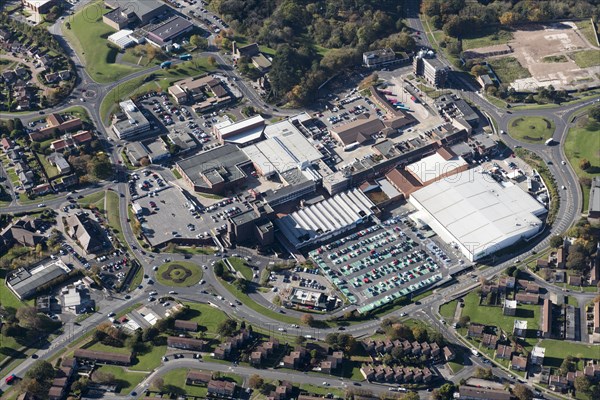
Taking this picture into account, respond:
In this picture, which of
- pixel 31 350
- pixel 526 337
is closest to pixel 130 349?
pixel 31 350

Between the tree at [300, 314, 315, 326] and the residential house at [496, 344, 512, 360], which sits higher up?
the tree at [300, 314, 315, 326]

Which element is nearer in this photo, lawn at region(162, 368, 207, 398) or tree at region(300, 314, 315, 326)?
lawn at region(162, 368, 207, 398)

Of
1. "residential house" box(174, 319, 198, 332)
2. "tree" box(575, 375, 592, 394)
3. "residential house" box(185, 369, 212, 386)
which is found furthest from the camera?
"residential house" box(174, 319, 198, 332)

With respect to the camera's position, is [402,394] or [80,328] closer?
[402,394]

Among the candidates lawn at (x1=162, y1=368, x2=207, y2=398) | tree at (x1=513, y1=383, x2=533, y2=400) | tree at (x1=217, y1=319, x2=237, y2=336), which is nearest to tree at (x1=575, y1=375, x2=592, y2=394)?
tree at (x1=513, y1=383, x2=533, y2=400)

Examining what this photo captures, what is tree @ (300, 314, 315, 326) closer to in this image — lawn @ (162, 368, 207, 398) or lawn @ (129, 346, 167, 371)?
lawn @ (162, 368, 207, 398)

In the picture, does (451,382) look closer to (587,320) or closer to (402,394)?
(402,394)
